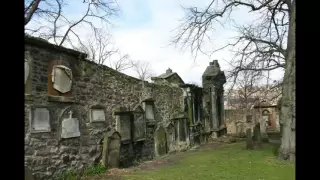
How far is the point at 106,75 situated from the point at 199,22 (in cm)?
397

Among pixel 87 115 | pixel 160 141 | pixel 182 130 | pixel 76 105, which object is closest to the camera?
pixel 76 105

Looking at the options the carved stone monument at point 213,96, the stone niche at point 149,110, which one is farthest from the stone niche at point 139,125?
the carved stone monument at point 213,96

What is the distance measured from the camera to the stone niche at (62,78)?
22.5ft

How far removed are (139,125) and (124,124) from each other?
92 cm

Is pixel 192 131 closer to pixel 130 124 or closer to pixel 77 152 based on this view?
pixel 130 124

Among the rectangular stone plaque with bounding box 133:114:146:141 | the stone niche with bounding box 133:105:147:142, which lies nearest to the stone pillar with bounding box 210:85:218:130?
the stone niche with bounding box 133:105:147:142

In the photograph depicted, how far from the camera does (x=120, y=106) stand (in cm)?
937

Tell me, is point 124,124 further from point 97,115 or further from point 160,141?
point 160,141

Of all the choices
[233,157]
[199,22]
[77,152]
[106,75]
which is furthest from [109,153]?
[199,22]

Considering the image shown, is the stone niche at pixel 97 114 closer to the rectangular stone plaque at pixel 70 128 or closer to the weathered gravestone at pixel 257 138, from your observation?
the rectangular stone plaque at pixel 70 128

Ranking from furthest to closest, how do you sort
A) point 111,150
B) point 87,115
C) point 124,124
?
1. point 124,124
2. point 111,150
3. point 87,115

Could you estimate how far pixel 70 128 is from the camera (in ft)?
23.8

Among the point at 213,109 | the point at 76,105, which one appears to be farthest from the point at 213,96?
the point at 76,105

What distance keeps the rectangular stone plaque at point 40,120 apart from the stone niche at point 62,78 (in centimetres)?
63
